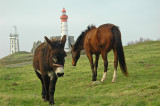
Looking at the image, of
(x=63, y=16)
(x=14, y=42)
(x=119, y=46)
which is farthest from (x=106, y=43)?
(x=14, y=42)

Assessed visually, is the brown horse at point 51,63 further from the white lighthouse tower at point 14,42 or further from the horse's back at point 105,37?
the white lighthouse tower at point 14,42

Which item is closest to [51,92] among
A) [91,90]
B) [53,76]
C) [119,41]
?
[53,76]

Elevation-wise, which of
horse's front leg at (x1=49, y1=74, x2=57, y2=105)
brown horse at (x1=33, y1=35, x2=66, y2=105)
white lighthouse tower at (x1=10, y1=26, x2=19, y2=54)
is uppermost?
white lighthouse tower at (x1=10, y1=26, x2=19, y2=54)

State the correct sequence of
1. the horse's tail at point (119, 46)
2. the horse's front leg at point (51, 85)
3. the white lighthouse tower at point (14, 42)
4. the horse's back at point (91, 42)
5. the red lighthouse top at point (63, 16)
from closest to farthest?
the horse's front leg at point (51, 85), the horse's tail at point (119, 46), the horse's back at point (91, 42), the red lighthouse top at point (63, 16), the white lighthouse tower at point (14, 42)

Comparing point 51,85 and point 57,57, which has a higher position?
point 57,57

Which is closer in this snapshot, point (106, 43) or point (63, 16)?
point (106, 43)

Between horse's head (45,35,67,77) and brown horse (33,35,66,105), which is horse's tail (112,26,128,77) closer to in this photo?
brown horse (33,35,66,105)

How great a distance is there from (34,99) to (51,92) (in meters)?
1.26

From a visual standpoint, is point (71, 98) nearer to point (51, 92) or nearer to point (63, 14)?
point (51, 92)

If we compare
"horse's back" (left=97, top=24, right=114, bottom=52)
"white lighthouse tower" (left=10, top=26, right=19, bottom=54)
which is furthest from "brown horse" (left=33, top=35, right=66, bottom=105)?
"white lighthouse tower" (left=10, top=26, right=19, bottom=54)

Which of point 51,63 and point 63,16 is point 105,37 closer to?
point 51,63

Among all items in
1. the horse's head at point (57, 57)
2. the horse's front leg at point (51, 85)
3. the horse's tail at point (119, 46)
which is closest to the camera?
the horse's head at point (57, 57)

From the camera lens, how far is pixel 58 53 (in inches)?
231

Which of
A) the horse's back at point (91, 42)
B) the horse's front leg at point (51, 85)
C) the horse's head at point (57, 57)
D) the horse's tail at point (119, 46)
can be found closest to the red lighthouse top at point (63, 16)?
the horse's back at point (91, 42)
